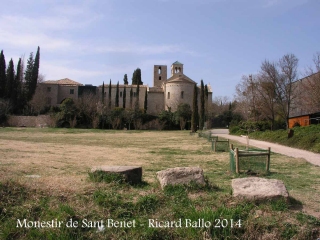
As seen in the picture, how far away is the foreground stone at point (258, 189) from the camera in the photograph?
536cm

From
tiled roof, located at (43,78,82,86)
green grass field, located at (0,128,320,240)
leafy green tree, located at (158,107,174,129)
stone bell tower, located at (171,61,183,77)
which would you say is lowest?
green grass field, located at (0,128,320,240)

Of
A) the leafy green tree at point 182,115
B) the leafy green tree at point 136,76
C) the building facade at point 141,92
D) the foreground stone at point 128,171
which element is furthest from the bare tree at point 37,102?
the foreground stone at point 128,171

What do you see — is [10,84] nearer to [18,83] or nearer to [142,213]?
[18,83]

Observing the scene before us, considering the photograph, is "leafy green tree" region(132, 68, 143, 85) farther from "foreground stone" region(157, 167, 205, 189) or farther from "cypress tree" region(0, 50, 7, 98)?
"foreground stone" region(157, 167, 205, 189)

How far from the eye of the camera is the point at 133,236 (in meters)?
4.64

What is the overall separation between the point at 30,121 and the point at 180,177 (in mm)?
49874

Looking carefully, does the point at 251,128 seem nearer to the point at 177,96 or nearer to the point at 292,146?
the point at 292,146

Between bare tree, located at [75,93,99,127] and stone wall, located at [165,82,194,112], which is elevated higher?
stone wall, located at [165,82,194,112]

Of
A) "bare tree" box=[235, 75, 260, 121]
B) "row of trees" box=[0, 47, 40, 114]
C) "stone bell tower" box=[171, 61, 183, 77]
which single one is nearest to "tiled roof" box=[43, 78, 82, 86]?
"row of trees" box=[0, 47, 40, 114]

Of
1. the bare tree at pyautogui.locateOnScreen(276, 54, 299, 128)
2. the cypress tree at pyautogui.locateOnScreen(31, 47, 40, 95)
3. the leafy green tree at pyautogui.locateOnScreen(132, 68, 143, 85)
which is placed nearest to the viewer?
the bare tree at pyautogui.locateOnScreen(276, 54, 299, 128)

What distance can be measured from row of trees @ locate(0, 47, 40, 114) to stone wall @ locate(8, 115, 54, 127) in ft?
7.40

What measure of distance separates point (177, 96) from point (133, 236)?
6419 cm

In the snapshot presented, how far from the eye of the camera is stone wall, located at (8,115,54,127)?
48938mm

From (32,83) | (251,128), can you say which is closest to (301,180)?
(251,128)
